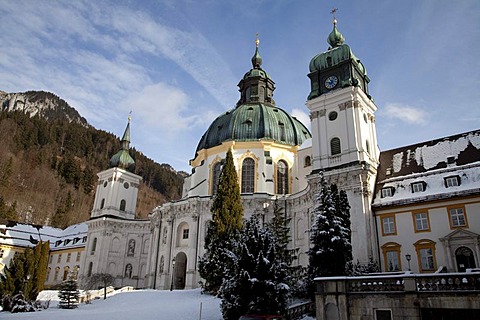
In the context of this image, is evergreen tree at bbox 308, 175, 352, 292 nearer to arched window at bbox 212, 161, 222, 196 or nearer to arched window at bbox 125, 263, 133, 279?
arched window at bbox 212, 161, 222, 196

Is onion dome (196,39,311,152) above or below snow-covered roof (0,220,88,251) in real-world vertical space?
above

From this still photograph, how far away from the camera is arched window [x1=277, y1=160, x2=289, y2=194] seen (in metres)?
45.5

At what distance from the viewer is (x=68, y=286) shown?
29047 mm

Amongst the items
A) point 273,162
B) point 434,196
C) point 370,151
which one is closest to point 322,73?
point 370,151

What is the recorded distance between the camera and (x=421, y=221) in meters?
28.3

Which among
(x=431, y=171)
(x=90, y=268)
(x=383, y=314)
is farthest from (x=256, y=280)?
(x=90, y=268)

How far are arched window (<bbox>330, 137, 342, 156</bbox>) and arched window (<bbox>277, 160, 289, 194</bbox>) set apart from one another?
11444 millimetres

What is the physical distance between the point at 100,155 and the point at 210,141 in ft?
269

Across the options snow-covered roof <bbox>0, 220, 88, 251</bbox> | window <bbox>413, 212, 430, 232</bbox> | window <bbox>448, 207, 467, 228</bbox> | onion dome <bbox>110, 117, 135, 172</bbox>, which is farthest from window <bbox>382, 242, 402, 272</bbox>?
snow-covered roof <bbox>0, 220, 88, 251</bbox>

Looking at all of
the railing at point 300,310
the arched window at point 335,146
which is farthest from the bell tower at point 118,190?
the railing at point 300,310

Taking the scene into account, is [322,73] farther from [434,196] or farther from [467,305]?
[467,305]

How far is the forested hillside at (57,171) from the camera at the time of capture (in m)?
95.7

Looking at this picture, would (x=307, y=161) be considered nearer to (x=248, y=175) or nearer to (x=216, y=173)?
(x=248, y=175)

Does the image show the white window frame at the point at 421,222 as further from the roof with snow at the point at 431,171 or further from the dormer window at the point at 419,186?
the dormer window at the point at 419,186
